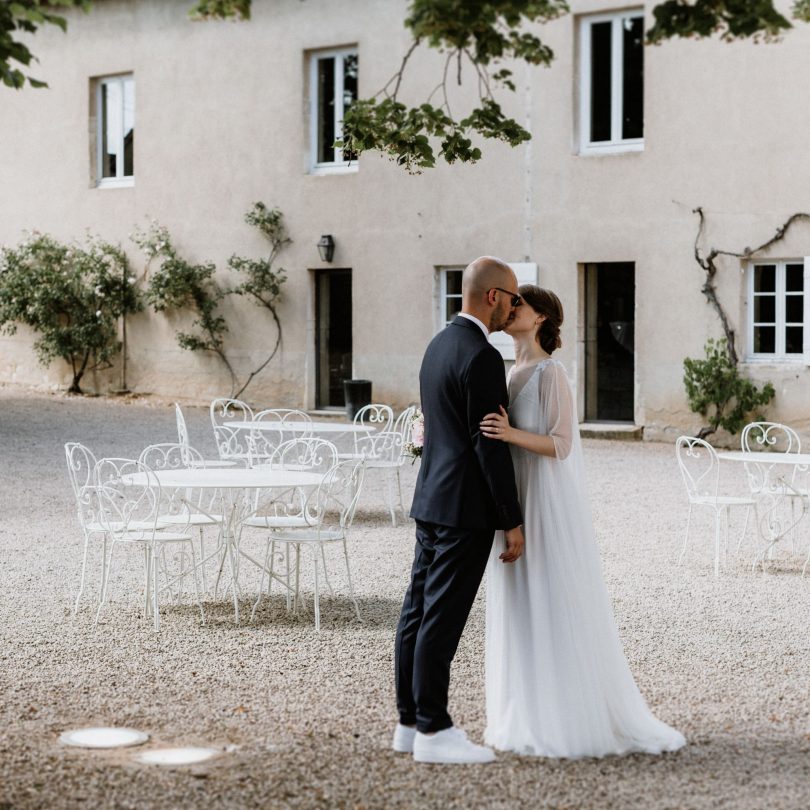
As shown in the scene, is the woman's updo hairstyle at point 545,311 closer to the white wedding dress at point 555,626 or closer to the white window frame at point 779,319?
the white wedding dress at point 555,626

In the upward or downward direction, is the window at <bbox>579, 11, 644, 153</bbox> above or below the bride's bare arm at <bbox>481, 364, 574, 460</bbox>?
above

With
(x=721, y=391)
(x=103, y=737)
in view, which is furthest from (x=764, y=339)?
(x=103, y=737)

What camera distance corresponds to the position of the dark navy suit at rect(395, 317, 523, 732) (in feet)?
13.7

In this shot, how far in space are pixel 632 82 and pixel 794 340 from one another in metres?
3.63

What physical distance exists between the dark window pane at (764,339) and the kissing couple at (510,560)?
1149 cm

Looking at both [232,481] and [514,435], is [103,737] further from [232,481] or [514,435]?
[232,481]

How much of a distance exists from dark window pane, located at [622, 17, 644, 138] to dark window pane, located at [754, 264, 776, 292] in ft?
7.18

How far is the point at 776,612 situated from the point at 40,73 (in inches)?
686

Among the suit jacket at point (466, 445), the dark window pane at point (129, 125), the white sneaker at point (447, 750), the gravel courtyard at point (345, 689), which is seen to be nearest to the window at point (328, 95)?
the dark window pane at point (129, 125)

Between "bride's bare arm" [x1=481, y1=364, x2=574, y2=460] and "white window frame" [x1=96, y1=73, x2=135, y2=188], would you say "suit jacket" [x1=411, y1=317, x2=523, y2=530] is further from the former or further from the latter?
"white window frame" [x1=96, y1=73, x2=135, y2=188]

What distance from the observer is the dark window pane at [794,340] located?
49.9 feet

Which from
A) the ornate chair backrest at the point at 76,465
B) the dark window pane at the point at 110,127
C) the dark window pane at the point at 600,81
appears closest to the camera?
the ornate chair backrest at the point at 76,465

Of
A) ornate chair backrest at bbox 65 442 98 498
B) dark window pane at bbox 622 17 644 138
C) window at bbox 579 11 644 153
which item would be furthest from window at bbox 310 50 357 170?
ornate chair backrest at bbox 65 442 98 498

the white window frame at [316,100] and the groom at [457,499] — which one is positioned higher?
the white window frame at [316,100]
